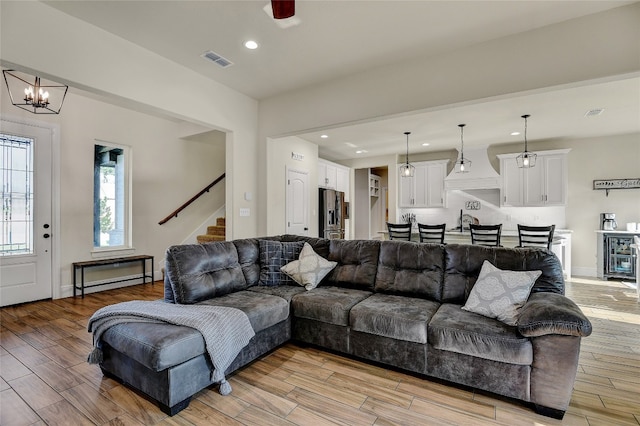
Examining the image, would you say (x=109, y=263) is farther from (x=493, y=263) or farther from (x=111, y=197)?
(x=493, y=263)

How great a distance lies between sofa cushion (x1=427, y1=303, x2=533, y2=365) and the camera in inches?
75.2

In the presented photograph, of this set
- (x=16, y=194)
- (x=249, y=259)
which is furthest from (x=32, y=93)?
(x=249, y=259)

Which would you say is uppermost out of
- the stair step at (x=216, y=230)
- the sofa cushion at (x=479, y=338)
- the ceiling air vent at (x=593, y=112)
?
the ceiling air vent at (x=593, y=112)

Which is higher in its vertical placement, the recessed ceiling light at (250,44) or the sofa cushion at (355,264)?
the recessed ceiling light at (250,44)

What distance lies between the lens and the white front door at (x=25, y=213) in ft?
13.0

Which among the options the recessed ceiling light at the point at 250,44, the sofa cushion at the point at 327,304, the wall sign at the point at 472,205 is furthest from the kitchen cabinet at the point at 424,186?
the recessed ceiling light at the point at 250,44

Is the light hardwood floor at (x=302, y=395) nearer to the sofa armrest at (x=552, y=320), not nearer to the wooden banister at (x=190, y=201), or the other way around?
the sofa armrest at (x=552, y=320)

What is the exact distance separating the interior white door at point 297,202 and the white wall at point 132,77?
32.2 inches

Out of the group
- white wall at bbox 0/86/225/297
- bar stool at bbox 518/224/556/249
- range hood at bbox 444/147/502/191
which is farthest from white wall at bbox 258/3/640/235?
range hood at bbox 444/147/502/191

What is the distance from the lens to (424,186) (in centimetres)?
734

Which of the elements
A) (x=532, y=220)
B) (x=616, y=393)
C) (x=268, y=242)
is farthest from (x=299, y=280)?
(x=532, y=220)

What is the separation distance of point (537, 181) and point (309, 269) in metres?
5.56

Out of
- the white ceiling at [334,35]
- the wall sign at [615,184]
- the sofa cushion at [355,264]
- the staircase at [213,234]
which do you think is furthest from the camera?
the staircase at [213,234]

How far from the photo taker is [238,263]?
3086 millimetres
